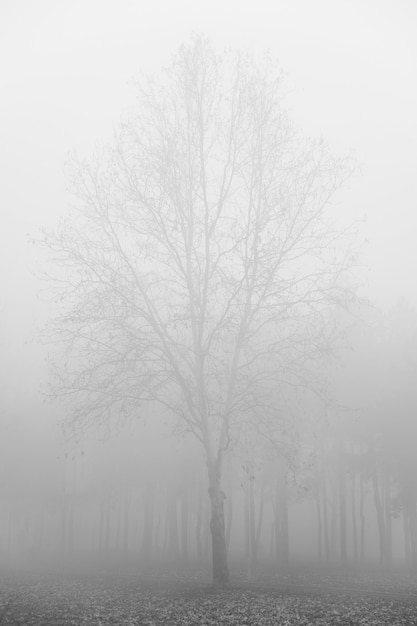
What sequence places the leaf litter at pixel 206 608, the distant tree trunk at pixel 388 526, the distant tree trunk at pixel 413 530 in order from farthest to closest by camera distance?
the distant tree trunk at pixel 413 530, the distant tree trunk at pixel 388 526, the leaf litter at pixel 206 608

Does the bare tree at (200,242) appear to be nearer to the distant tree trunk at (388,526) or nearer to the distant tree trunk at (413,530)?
the distant tree trunk at (388,526)

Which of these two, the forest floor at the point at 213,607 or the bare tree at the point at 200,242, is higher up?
the bare tree at the point at 200,242

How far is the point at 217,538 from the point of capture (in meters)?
17.8

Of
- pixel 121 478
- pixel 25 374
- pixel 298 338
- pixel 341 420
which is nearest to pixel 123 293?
pixel 298 338

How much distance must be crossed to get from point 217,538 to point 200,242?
33.9 feet

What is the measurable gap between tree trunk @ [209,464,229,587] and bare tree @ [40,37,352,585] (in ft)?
0.21

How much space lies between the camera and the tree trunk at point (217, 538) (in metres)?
17.4

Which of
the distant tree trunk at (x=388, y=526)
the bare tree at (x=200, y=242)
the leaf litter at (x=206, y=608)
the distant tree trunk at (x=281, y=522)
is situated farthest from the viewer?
the distant tree trunk at (x=388, y=526)

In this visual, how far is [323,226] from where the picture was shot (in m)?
19.5

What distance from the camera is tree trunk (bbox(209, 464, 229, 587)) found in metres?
17.4

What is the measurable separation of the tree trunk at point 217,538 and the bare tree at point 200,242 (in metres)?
0.06

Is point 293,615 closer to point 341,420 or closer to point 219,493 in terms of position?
point 219,493

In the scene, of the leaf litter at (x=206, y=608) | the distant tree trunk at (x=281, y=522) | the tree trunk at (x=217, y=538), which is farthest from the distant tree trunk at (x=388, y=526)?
the tree trunk at (x=217, y=538)

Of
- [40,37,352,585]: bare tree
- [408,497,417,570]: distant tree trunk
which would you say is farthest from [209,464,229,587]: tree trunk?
[408,497,417,570]: distant tree trunk
